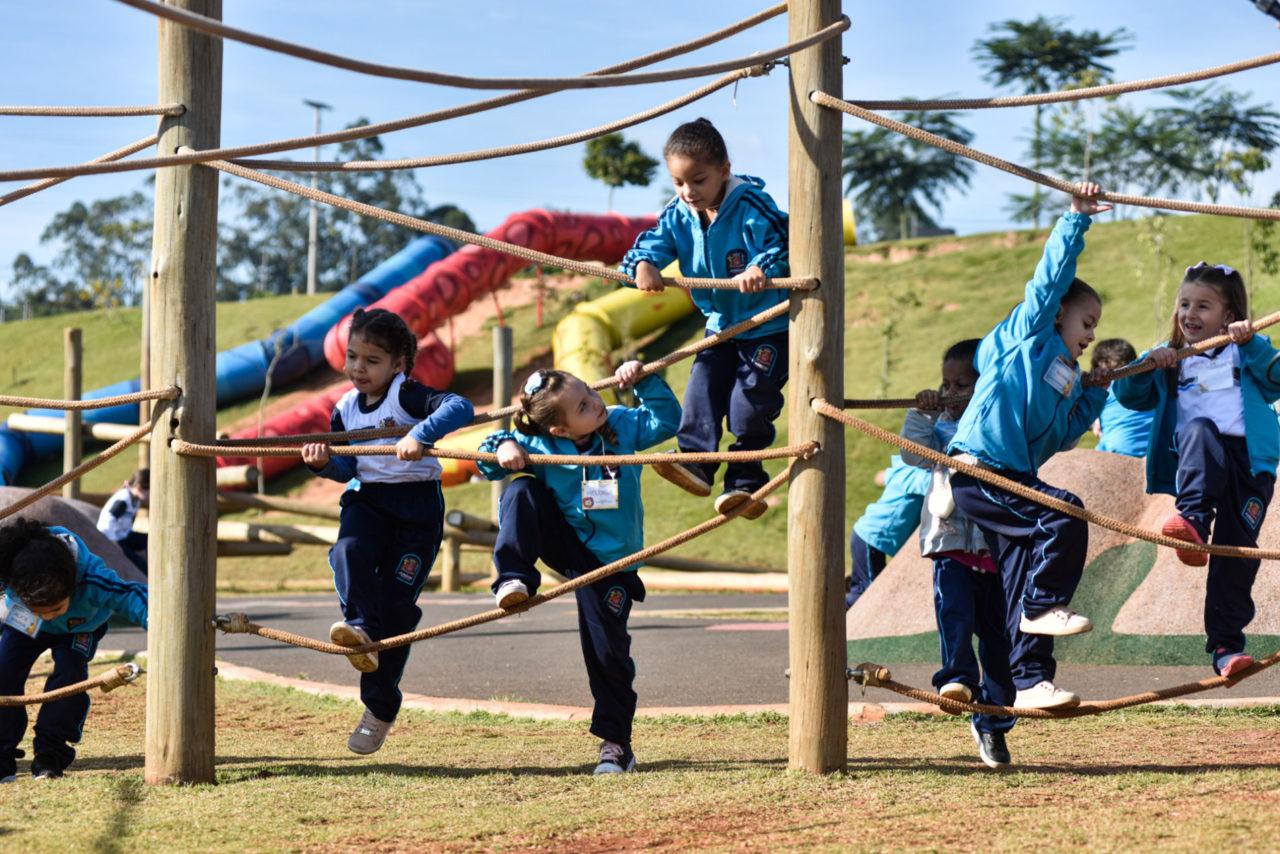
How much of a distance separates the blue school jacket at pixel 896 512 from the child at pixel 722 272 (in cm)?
295

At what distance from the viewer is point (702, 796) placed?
4035mm

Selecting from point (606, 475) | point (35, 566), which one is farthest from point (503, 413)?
Answer: point (35, 566)

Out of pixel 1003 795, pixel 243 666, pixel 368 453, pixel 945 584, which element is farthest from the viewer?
pixel 243 666

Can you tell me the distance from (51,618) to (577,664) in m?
3.77

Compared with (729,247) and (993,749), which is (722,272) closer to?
(729,247)

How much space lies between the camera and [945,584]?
4898 millimetres

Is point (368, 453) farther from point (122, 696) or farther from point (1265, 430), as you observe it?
point (122, 696)

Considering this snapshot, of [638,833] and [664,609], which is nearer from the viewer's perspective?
[638,833]

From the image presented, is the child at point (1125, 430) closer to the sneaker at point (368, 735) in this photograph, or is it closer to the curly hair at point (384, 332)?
the curly hair at point (384, 332)

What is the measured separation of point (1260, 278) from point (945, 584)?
2243 centimetres

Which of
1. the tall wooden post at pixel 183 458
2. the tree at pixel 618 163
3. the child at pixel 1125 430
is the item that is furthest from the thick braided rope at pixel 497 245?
the tree at pixel 618 163

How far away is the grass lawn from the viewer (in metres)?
3.52

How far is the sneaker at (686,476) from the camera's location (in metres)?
4.85

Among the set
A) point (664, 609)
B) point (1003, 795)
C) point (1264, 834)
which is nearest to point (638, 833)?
point (1003, 795)
